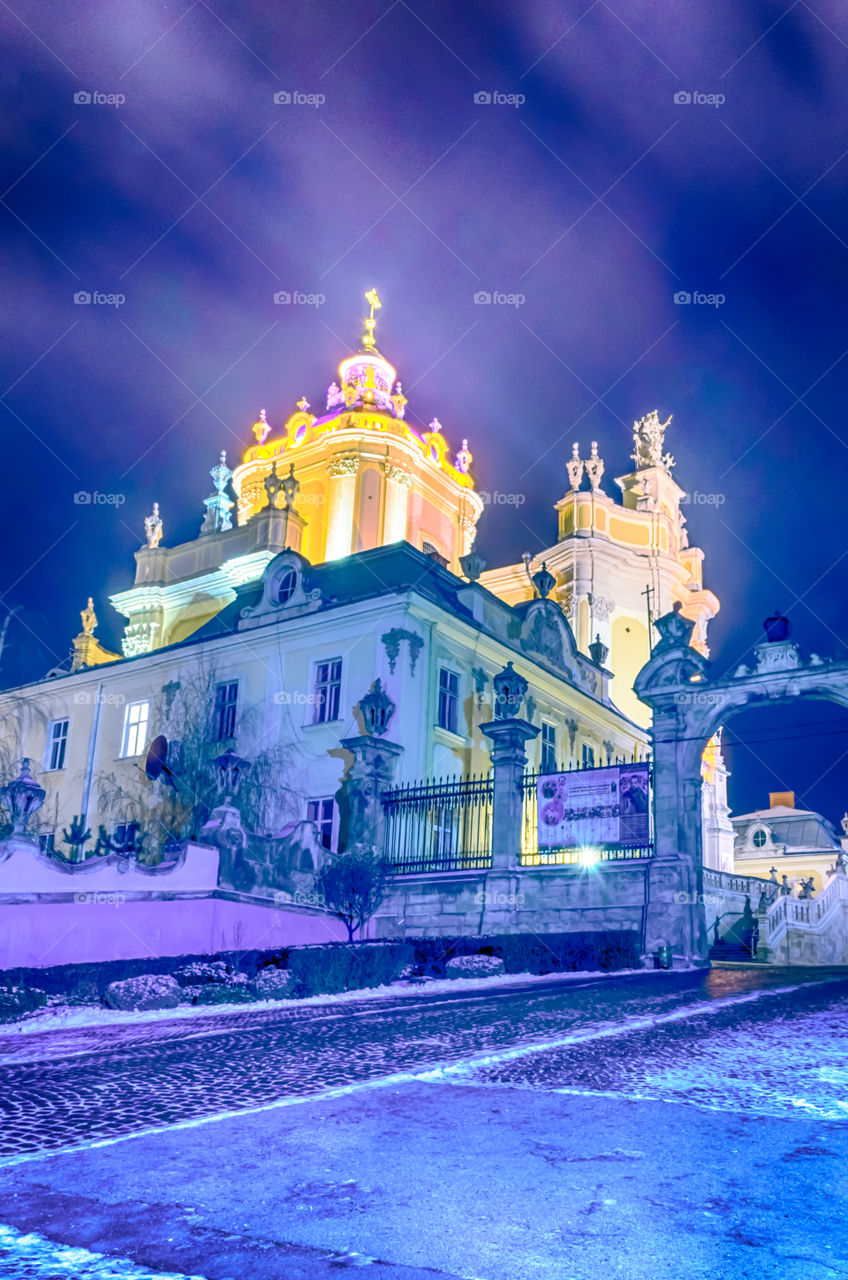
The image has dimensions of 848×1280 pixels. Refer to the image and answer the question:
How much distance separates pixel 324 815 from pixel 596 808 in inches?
376

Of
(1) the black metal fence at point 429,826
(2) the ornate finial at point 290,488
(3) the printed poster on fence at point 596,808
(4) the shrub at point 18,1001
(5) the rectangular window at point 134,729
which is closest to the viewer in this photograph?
(4) the shrub at point 18,1001

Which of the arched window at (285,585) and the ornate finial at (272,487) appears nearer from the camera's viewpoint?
the arched window at (285,585)

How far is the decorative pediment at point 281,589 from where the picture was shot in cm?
3122

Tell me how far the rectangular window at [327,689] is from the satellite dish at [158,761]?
4629 millimetres

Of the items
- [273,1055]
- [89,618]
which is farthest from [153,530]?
[273,1055]

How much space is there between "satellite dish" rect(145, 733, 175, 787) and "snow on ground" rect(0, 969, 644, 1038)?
50.3 ft

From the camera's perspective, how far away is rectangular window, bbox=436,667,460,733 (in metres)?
29.0

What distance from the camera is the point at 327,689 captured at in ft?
96.1

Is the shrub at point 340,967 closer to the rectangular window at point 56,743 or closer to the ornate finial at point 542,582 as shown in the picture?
the ornate finial at point 542,582

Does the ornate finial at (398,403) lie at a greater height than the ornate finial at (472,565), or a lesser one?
greater

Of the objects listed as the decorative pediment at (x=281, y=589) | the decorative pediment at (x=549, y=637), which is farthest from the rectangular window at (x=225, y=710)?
the decorative pediment at (x=549, y=637)

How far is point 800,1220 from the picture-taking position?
366 cm

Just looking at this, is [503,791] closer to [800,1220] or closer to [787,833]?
[800,1220]

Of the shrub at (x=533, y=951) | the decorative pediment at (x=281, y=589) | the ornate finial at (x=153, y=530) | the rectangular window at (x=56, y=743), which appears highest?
the ornate finial at (x=153, y=530)
